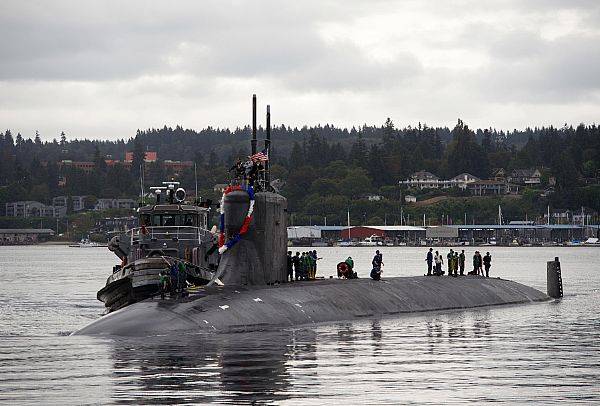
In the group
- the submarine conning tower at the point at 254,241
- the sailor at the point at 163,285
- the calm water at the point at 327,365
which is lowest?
the calm water at the point at 327,365

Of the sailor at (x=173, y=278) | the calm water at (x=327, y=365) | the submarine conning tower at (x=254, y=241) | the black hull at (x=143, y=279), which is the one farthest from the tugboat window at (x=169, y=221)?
the sailor at (x=173, y=278)

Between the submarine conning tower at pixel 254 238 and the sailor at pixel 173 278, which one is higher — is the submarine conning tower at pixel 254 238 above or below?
above

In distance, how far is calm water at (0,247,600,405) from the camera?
65.2 ft

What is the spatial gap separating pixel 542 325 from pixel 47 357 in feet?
51.1

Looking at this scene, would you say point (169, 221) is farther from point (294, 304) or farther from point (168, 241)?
point (294, 304)

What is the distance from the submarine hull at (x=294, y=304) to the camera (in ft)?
91.5

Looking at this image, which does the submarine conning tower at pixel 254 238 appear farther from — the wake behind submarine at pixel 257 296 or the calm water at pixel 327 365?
the calm water at pixel 327 365

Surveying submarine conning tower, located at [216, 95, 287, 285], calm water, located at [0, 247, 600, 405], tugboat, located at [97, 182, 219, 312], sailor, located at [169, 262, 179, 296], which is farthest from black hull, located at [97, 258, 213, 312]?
sailor, located at [169, 262, 179, 296]

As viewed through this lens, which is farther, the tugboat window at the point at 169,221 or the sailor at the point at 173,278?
the tugboat window at the point at 169,221

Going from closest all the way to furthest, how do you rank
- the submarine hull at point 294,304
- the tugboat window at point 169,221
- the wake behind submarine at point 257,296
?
the submarine hull at point 294,304 → the wake behind submarine at point 257,296 → the tugboat window at point 169,221

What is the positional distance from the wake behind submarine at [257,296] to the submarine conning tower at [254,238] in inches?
1.0

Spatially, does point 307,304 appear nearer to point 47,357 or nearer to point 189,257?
point 47,357

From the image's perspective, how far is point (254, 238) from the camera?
32531mm

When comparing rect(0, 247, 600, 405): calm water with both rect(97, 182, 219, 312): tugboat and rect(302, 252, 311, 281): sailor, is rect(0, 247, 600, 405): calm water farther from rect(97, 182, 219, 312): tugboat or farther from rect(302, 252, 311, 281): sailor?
rect(97, 182, 219, 312): tugboat
